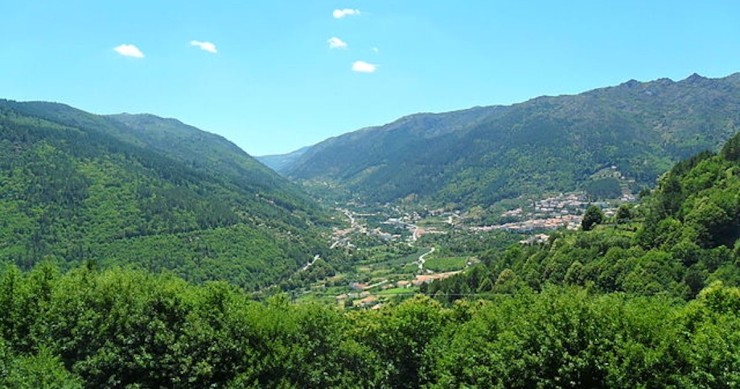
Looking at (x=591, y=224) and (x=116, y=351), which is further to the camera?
(x=591, y=224)

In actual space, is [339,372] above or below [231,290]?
below

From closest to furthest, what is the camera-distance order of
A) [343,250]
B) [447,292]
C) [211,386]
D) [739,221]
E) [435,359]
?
1. [211,386]
2. [435,359]
3. [739,221]
4. [447,292]
5. [343,250]

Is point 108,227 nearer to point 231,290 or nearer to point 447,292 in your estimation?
point 447,292

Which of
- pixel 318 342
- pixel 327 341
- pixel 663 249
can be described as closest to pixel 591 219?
pixel 663 249

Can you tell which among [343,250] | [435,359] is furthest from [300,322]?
[343,250]

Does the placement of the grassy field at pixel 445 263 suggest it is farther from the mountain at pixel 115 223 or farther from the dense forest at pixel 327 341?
the dense forest at pixel 327 341

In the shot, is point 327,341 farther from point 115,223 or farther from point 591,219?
point 115,223

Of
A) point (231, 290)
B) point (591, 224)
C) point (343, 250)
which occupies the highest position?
point (231, 290)
